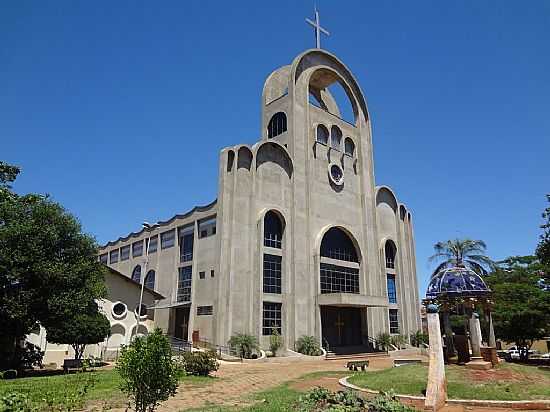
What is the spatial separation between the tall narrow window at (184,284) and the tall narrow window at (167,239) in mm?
3292

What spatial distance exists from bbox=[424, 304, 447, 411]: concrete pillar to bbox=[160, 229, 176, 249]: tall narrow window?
29.1 metres

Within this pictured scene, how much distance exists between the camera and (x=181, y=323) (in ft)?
117

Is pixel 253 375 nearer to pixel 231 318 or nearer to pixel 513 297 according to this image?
pixel 231 318

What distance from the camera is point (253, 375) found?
19.9 metres

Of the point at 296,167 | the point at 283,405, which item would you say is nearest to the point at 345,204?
the point at 296,167

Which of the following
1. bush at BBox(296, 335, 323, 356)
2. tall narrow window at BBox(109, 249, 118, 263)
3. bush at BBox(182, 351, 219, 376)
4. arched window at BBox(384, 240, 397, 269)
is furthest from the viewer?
tall narrow window at BBox(109, 249, 118, 263)

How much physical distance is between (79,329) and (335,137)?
28469 mm

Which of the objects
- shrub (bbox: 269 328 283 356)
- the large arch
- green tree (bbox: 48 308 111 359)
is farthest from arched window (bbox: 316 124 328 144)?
green tree (bbox: 48 308 111 359)

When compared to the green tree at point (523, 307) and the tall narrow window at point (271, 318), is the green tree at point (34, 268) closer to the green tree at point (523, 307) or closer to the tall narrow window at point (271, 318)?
the tall narrow window at point (271, 318)

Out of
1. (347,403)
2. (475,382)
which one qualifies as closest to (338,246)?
(475,382)

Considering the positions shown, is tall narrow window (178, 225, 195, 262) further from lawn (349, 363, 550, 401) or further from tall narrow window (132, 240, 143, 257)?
lawn (349, 363, 550, 401)

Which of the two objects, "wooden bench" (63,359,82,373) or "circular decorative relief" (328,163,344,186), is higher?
"circular decorative relief" (328,163,344,186)

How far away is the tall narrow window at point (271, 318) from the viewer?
1216 inches

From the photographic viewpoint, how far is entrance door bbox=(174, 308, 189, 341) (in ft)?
114
